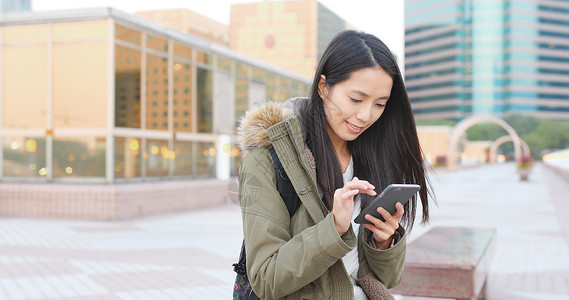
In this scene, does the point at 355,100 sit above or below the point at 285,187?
above

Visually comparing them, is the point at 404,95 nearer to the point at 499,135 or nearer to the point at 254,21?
the point at 254,21

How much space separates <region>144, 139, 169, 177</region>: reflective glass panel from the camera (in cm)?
1327

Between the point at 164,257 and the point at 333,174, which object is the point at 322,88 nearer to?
the point at 333,174

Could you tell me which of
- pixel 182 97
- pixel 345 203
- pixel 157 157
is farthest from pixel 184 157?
pixel 345 203

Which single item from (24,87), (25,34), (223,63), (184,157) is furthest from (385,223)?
(223,63)

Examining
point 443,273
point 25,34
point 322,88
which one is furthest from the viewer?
point 25,34

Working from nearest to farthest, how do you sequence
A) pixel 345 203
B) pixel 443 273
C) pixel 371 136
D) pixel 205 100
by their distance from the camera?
pixel 345 203 < pixel 371 136 < pixel 443 273 < pixel 205 100

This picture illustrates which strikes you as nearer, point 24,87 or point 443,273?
point 443,273

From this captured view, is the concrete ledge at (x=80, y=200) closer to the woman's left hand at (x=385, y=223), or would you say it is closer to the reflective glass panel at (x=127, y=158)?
the reflective glass panel at (x=127, y=158)

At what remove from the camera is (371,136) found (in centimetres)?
194

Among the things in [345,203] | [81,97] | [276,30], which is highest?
[276,30]

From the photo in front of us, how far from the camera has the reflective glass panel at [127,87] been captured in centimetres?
1224

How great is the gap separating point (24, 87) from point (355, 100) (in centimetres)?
1255

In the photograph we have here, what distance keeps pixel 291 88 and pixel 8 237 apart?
14.0 meters
